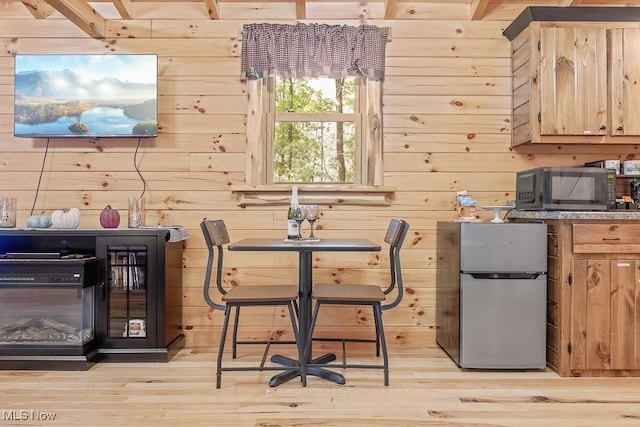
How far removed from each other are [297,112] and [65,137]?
1677 millimetres

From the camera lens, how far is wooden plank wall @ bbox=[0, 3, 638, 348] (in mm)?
3445

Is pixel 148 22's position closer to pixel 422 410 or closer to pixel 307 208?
pixel 307 208

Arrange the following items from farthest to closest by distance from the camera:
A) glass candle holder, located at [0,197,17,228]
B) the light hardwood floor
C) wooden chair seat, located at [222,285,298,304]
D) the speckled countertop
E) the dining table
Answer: glass candle holder, located at [0,197,17,228] < the speckled countertop < wooden chair seat, located at [222,285,298,304] < the dining table < the light hardwood floor

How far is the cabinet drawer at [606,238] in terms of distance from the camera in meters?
2.73

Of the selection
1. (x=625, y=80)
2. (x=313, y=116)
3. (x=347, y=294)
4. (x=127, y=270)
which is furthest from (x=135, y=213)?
(x=625, y=80)

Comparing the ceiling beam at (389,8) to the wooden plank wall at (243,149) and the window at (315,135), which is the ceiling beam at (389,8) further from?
the window at (315,135)

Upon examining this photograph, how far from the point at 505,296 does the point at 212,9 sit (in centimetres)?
271

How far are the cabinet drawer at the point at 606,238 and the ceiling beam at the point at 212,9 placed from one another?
2727mm

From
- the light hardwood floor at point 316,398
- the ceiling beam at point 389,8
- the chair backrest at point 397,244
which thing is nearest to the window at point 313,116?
the ceiling beam at point 389,8

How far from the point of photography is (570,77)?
306cm

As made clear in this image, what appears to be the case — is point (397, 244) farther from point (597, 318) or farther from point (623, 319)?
point (623, 319)

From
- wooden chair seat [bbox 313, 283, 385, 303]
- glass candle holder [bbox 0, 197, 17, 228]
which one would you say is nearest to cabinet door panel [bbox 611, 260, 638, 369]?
wooden chair seat [bbox 313, 283, 385, 303]

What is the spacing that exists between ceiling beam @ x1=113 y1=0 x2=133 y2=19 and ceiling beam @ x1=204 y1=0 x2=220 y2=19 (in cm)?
57

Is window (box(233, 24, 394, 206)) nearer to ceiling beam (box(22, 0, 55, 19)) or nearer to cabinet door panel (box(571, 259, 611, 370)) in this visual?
cabinet door panel (box(571, 259, 611, 370))
